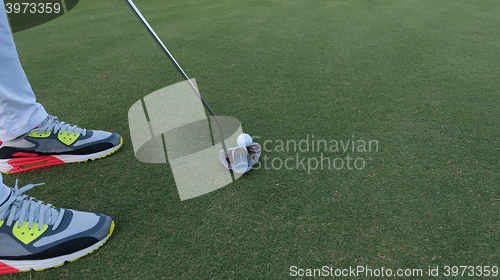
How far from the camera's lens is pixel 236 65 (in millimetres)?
2102

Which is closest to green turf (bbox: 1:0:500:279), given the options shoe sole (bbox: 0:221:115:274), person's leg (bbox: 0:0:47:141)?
shoe sole (bbox: 0:221:115:274)

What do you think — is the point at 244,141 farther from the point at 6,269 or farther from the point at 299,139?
the point at 6,269

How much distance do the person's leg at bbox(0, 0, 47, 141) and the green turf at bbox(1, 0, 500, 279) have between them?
221mm

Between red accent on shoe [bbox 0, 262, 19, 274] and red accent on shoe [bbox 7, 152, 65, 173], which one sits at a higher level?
red accent on shoe [bbox 7, 152, 65, 173]

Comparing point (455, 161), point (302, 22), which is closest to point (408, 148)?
point (455, 161)

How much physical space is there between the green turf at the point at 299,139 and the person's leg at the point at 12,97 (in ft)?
0.73

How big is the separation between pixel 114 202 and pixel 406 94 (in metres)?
1.64

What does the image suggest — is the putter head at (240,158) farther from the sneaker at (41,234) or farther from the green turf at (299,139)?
the sneaker at (41,234)

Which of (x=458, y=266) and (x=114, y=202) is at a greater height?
(x=114, y=202)

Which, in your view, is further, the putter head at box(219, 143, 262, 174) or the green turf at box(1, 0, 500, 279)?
the putter head at box(219, 143, 262, 174)

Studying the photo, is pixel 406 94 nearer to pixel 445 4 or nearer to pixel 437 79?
pixel 437 79

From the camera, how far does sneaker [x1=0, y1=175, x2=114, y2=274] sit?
2.82ft

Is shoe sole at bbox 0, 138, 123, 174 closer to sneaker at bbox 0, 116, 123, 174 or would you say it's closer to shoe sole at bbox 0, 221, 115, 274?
sneaker at bbox 0, 116, 123, 174

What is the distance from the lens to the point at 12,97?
43.2 inches
